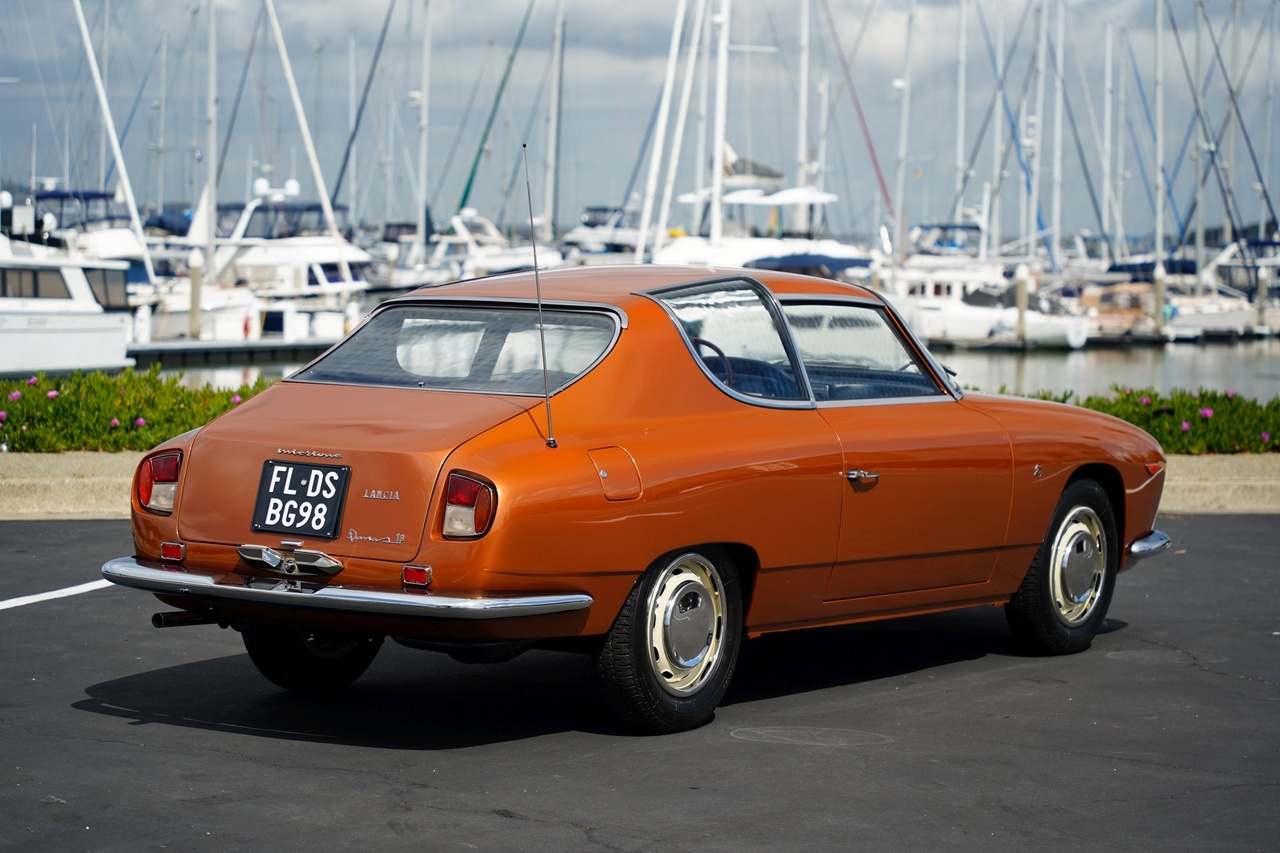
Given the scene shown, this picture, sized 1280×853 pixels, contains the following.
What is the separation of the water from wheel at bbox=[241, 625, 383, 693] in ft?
104

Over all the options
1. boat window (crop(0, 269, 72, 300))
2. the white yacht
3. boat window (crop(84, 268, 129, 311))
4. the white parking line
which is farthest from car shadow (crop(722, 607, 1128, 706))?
boat window (crop(84, 268, 129, 311))

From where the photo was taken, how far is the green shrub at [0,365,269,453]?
40.6ft

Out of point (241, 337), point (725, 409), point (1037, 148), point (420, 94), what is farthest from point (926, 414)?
point (1037, 148)

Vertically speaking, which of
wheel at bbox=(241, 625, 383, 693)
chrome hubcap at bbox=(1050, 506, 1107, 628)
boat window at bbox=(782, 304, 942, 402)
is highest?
boat window at bbox=(782, 304, 942, 402)

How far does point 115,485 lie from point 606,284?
20.2ft

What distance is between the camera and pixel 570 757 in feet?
18.1

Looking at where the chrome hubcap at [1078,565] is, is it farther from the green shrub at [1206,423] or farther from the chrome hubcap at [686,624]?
the green shrub at [1206,423]

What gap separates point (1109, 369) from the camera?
50500 mm

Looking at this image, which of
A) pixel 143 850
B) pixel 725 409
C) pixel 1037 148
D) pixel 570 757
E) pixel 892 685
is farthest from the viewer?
pixel 1037 148

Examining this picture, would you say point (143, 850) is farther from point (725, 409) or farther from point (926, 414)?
point (926, 414)

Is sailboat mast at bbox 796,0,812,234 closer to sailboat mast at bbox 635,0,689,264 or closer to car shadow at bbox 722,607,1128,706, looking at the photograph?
sailboat mast at bbox 635,0,689,264

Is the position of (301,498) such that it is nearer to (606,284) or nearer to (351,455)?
(351,455)

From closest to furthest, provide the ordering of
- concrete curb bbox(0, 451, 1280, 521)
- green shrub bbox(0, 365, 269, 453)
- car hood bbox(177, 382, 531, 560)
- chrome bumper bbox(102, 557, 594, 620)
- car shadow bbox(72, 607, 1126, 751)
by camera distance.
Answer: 1. chrome bumper bbox(102, 557, 594, 620)
2. car hood bbox(177, 382, 531, 560)
3. car shadow bbox(72, 607, 1126, 751)
4. concrete curb bbox(0, 451, 1280, 521)
5. green shrub bbox(0, 365, 269, 453)

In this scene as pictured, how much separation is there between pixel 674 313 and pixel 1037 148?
62439mm
